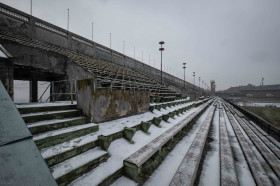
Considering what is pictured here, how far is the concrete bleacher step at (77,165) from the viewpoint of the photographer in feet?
4.98

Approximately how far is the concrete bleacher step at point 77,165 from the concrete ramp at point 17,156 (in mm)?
521

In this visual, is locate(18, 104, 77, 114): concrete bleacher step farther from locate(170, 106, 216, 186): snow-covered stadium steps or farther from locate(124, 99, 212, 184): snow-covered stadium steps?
locate(170, 106, 216, 186): snow-covered stadium steps

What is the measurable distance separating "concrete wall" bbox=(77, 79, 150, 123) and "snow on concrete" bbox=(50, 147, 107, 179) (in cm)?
122

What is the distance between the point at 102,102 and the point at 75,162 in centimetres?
182

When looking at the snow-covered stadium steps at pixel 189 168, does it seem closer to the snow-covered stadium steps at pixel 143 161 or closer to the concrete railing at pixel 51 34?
the snow-covered stadium steps at pixel 143 161

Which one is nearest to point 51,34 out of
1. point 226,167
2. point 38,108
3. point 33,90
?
point 33,90

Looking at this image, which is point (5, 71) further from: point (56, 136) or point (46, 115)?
point (56, 136)

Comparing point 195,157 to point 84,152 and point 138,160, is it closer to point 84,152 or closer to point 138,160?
point 138,160

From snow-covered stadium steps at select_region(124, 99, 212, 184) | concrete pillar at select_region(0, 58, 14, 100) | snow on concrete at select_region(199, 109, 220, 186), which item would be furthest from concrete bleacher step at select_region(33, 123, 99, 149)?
snow on concrete at select_region(199, 109, 220, 186)

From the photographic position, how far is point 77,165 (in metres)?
1.72

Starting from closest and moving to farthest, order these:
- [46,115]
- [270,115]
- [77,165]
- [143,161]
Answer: [77,165], [143,161], [46,115], [270,115]

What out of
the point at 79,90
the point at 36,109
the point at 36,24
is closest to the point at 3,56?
the point at 36,109

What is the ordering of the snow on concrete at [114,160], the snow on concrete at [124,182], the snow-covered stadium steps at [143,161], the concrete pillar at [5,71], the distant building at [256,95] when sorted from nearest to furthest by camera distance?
the snow on concrete at [114,160]
the snow on concrete at [124,182]
the snow-covered stadium steps at [143,161]
the concrete pillar at [5,71]
the distant building at [256,95]

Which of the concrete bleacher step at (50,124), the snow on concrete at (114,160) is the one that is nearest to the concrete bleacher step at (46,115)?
the concrete bleacher step at (50,124)
